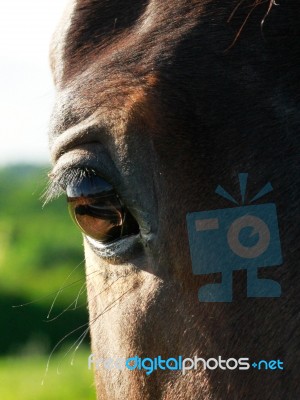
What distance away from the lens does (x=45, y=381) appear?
400 inches

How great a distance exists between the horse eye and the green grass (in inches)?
258

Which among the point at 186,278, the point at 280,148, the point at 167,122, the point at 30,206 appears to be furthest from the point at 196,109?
the point at 30,206

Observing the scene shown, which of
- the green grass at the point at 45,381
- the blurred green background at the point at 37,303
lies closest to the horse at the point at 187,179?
the blurred green background at the point at 37,303

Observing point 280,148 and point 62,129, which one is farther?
point 62,129

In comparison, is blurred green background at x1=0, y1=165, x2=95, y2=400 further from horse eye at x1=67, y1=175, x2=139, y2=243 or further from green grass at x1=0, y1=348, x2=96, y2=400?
horse eye at x1=67, y1=175, x2=139, y2=243

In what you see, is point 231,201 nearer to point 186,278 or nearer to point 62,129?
point 186,278

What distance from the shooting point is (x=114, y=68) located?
9.77 ft

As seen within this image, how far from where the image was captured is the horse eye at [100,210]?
2895mm

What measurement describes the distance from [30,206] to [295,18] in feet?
46.9

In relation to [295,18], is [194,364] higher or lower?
lower

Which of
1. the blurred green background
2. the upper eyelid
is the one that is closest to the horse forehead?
the upper eyelid

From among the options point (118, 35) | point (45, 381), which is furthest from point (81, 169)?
point (45, 381)

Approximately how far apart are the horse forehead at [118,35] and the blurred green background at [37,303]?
494cm

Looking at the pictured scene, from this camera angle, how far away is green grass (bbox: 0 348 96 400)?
9773 mm
